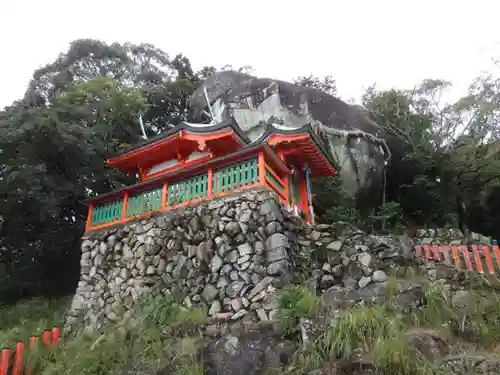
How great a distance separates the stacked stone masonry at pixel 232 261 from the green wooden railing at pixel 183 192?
34cm

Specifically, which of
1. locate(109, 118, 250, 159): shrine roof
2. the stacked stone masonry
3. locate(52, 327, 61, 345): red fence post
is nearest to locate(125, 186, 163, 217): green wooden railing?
the stacked stone masonry

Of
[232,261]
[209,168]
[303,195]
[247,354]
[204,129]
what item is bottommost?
[247,354]

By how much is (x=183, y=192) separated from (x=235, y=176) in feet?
4.90

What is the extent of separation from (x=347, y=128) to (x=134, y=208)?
41.6 feet

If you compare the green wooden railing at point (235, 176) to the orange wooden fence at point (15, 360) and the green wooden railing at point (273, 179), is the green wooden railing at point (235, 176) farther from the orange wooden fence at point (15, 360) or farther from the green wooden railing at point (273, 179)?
the orange wooden fence at point (15, 360)

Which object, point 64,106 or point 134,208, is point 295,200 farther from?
point 64,106

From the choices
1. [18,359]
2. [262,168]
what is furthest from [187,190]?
[18,359]

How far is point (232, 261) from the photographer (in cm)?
880

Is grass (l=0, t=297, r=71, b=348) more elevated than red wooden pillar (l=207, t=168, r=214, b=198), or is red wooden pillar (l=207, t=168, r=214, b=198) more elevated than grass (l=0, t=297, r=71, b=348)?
red wooden pillar (l=207, t=168, r=214, b=198)

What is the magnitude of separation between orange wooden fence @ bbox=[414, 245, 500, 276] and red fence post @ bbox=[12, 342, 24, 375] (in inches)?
328

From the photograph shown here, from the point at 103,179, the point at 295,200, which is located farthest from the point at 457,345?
the point at 103,179

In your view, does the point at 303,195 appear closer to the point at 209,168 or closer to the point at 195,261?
the point at 209,168

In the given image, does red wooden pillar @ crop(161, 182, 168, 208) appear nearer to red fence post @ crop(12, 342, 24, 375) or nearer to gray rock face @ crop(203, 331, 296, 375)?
red fence post @ crop(12, 342, 24, 375)

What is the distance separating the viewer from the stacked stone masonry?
8.28 metres
